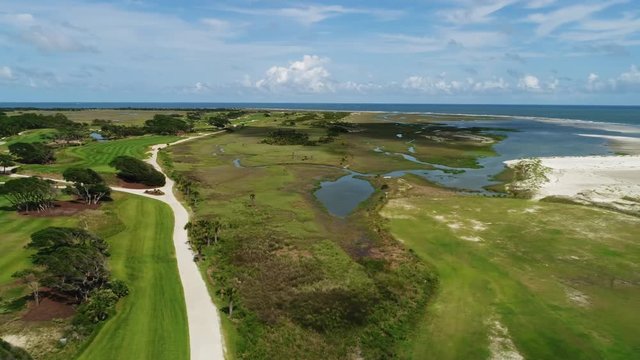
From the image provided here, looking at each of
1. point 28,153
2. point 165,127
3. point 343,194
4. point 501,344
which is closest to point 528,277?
point 501,344

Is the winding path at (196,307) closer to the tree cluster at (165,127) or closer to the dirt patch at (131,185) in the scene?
the dirt patch at (131,185)

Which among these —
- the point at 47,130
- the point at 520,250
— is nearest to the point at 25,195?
the point at 520,250

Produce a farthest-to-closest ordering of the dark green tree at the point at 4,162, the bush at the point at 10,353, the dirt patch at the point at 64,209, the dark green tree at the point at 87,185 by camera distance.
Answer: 1. the dark green tree at the point at 4,162
2. the dark green tree at the point at 87,185
3. the dirt patch at the point at 64,209
4. the bush at the point at 10,353

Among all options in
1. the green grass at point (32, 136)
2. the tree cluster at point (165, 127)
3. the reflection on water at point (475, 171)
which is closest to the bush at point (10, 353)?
the reflection on water at point (475, 171)

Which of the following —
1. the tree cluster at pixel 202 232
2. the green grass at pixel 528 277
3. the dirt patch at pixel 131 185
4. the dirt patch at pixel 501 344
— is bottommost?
the dirt patch at pixel 501 344

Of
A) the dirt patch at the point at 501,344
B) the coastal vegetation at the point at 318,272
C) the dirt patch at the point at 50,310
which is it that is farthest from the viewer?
the dirt patch at the point at 50,310

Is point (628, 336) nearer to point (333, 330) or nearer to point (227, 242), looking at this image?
point (333, 330)
